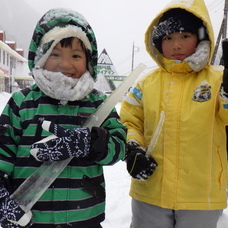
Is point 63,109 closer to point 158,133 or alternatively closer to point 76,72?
point 76,72

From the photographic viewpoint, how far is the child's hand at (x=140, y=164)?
1.58 m

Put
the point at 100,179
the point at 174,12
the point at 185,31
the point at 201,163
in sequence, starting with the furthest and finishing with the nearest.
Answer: the point at 174,12
the point at 185,31
the point at 201,163
the point at 100,179

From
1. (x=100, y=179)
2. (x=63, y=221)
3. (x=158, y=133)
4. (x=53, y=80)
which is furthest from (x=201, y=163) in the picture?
(x=53, y=80)

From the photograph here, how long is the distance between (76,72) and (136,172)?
0.74m

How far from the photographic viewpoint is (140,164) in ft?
5.18

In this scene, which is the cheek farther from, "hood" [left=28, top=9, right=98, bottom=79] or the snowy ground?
the snowy ground

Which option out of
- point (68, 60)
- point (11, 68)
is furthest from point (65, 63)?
point (11, 68)

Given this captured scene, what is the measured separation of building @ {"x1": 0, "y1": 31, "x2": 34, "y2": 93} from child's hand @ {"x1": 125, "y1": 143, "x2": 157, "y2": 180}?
887 inches

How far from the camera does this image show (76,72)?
1.40 meters

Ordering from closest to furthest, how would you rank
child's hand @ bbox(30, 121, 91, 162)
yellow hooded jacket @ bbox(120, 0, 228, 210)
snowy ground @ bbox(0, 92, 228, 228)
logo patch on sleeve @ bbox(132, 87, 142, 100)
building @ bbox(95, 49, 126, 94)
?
1. child's hand @ bbox(30, 121, 91, 162)
2. yellow hooded jacket @ bbox(120, 0, 228, 210)
3. logo patch on sleeve @ bbox(132, 87, 142, 100)
4. snowy ground @ bbox(0, 92, 228, 228)
5. building @ bbox(95, 49, 126, 94)

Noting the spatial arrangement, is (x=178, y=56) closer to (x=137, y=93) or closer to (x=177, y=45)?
(x=177, y=45)

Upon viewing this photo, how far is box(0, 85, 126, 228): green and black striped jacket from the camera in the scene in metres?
1.24

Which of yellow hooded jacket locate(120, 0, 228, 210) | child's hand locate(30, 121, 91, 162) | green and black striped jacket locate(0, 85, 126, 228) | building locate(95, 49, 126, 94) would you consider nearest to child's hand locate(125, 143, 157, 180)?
yellow hooded jacket locate(120, 0, 228, 210)

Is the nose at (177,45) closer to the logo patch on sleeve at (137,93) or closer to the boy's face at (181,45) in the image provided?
the boy's face at (181,45)
